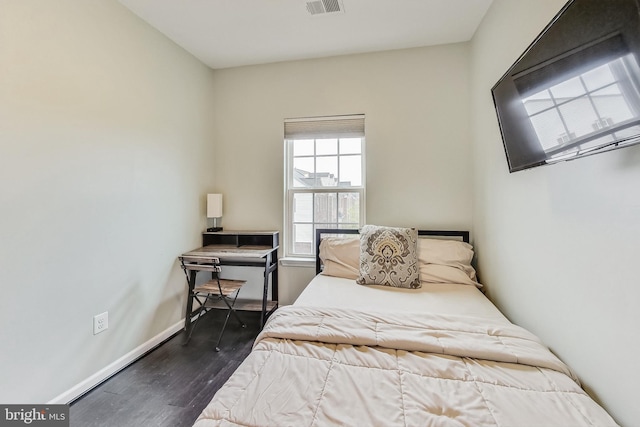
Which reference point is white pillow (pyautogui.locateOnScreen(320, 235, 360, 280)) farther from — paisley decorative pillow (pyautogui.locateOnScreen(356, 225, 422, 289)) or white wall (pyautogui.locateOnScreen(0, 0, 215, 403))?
white wall (pyautogui.locateOnScreen(0, 0, 215, 403))

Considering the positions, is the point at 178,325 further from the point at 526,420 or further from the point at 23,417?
the point at 526,420

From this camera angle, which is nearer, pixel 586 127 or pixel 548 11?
pixel 586 127

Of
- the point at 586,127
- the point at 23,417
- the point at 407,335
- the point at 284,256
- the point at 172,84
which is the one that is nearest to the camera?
the point at 586,127

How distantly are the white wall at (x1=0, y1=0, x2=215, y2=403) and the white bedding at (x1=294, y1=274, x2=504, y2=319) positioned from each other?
133 cm

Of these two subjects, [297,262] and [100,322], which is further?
[297,262]

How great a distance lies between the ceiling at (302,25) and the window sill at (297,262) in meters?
2.08

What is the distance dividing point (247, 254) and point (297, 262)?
599 millimetres

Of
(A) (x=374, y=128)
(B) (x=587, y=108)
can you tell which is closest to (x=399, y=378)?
(B) (x=587, y=108)

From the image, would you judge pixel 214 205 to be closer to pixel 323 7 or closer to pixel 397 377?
pixel 323 7

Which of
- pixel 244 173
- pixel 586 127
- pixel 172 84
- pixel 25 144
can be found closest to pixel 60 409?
pixel 25 144

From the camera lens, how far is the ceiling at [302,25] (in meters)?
1.99

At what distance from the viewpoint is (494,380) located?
998mm

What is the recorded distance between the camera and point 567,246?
1.24 m

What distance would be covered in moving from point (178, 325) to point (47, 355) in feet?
3.50
